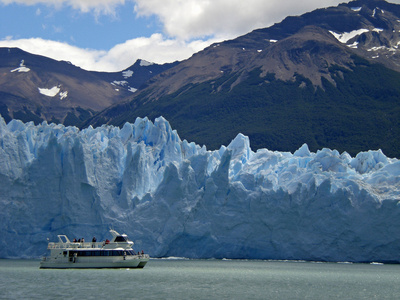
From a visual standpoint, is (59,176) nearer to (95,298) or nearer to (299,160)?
(299,160)

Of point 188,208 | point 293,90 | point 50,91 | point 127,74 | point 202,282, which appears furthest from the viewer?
point 127,74

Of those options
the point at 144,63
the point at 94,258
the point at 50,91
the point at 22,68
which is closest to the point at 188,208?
the point at 94,258

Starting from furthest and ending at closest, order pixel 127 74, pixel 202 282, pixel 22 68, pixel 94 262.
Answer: pixel 127 74, pixel 22 68, pixel 94 262, pixel 202 282

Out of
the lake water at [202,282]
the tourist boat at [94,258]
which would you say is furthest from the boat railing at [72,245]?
the lake water at [202,282]

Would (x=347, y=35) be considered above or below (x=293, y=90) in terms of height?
above

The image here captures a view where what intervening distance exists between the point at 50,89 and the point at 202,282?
11712 centimetres

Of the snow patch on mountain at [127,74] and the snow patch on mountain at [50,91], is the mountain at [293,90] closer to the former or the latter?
the snow patch on mountain at [50,91]

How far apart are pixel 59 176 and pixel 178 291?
20.9 m

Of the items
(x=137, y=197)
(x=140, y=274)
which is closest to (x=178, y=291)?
(x=140, y=274)

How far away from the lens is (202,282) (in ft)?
113

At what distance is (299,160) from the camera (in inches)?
2211

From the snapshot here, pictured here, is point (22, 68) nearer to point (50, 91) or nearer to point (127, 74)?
point (50, 91)

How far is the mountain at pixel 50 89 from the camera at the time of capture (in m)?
129

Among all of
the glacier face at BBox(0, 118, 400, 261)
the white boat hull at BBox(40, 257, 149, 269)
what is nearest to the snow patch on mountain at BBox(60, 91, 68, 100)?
the glacier face at BBox(0, 118, 400, 261)
